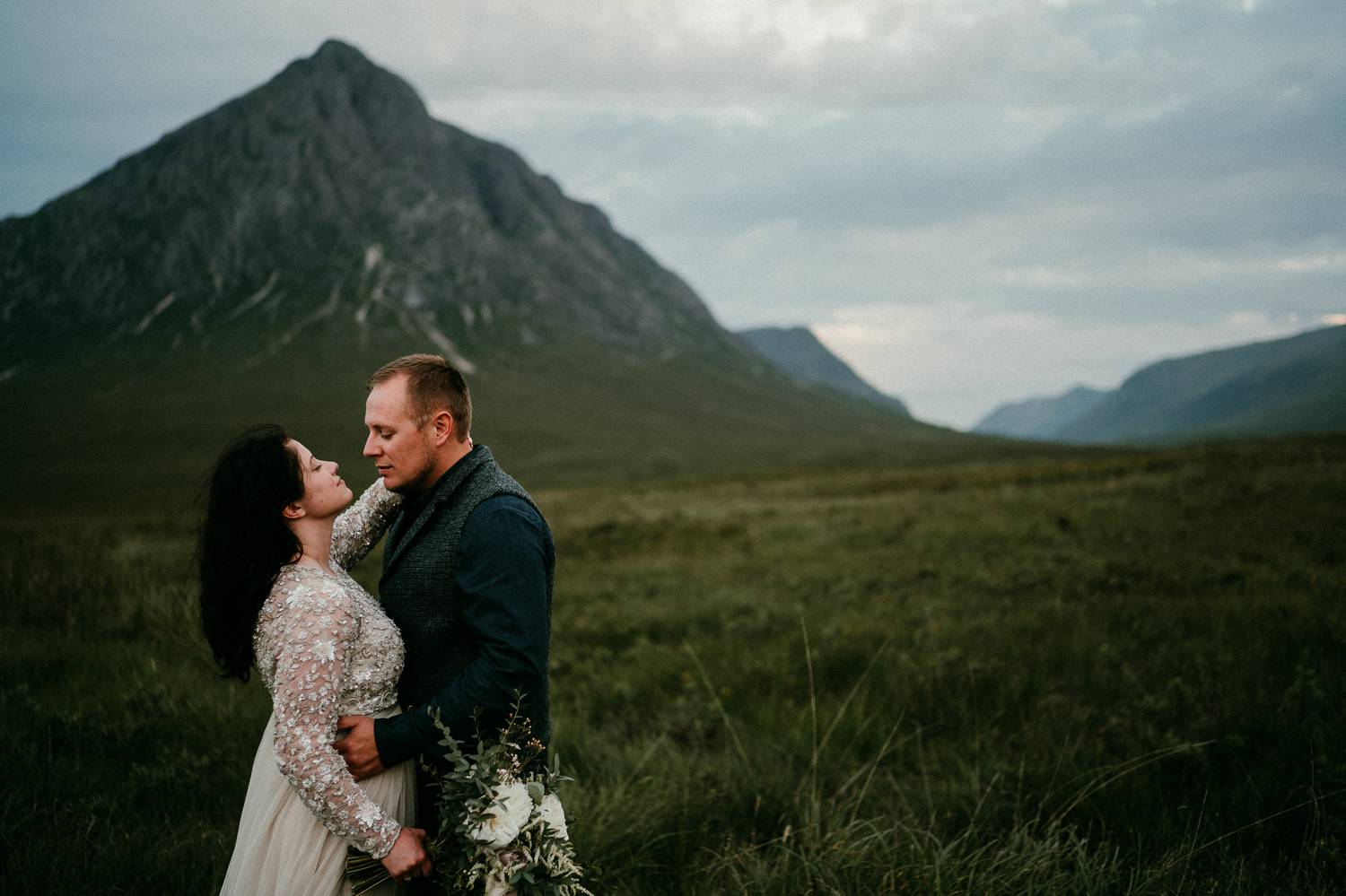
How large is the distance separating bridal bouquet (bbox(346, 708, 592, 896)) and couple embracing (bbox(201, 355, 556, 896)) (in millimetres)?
144

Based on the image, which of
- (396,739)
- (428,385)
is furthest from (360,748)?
(428,385)

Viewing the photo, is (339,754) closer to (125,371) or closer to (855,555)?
(855,555)

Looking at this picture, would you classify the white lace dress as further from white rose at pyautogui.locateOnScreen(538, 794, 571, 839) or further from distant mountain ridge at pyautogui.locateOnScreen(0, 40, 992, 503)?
distant mountain ridge at pyautogui.locateOnScreen(0, 40, 992, 503)

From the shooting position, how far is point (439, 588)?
2.54 meters

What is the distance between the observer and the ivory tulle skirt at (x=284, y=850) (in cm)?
238

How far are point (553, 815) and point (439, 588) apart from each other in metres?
0.82

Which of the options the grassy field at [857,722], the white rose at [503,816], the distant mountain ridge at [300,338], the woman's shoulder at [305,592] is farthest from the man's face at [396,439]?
the distant mountain ridge at [300,338]

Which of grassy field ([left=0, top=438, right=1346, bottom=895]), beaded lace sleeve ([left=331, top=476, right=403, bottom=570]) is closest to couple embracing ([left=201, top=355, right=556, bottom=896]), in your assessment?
beaded lace sleeve ([left=331, top=476, right=403, bottom=570])

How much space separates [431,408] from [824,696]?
464 centimetres

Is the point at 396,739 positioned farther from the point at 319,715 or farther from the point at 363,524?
the point at 363,524

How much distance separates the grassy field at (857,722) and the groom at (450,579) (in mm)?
1167

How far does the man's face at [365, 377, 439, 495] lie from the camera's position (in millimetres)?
2555

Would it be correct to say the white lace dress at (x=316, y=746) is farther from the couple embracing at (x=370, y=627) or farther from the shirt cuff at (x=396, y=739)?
the shirt cuff at (x=396, y=739)

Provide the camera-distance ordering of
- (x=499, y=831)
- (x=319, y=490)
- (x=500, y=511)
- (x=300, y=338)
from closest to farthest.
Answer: (x=499, y=831) < (x=500, y=511) < (x=319, y=490) < (x=300, y=338)
